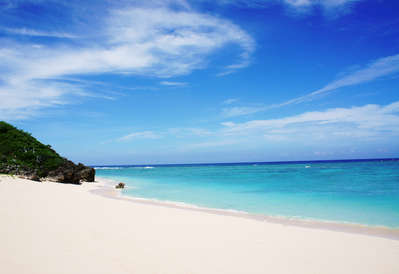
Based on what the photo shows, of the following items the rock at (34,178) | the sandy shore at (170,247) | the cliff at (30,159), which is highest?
the cliff at (30,159)

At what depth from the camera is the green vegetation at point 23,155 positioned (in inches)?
639

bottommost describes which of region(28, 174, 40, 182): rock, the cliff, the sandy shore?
the sandy shore

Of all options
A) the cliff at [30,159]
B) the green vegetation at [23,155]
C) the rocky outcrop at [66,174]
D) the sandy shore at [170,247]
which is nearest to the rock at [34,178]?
the cliff at [30,159]

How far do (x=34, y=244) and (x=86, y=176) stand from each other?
2001 cm

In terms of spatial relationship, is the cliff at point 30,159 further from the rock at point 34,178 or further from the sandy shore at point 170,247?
the sandy shore at point 170,247

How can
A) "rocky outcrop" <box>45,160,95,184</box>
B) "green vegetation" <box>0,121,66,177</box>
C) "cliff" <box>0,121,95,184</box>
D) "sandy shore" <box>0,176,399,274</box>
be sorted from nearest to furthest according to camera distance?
"sandy shore" <box>0,176,399,274</box>
"green vegetation" <box>0,121,66,177</box>
"cliff" <box>0,121,95,184</box>
"rocky outcrop" <box>45,160,95,184</box>

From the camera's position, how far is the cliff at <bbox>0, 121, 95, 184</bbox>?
16359mm

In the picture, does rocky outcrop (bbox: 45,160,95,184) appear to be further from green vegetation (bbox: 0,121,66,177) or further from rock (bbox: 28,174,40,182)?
rock (bbox: 28,174,40,182)

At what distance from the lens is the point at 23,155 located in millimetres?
17266


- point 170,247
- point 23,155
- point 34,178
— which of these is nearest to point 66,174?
point 34,178

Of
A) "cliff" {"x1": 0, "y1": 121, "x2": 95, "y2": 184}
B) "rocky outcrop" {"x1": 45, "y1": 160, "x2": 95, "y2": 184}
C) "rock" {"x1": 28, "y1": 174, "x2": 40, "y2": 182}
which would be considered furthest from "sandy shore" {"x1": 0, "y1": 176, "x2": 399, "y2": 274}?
"rocky outcrop" {"x1": 45, "y1": 160, "x2": 95, "y2": 184}

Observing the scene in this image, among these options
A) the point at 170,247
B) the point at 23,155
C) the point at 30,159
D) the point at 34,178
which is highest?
the point at 23,155

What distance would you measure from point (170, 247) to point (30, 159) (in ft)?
55.4

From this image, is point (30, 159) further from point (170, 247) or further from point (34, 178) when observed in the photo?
point (170, 247)
